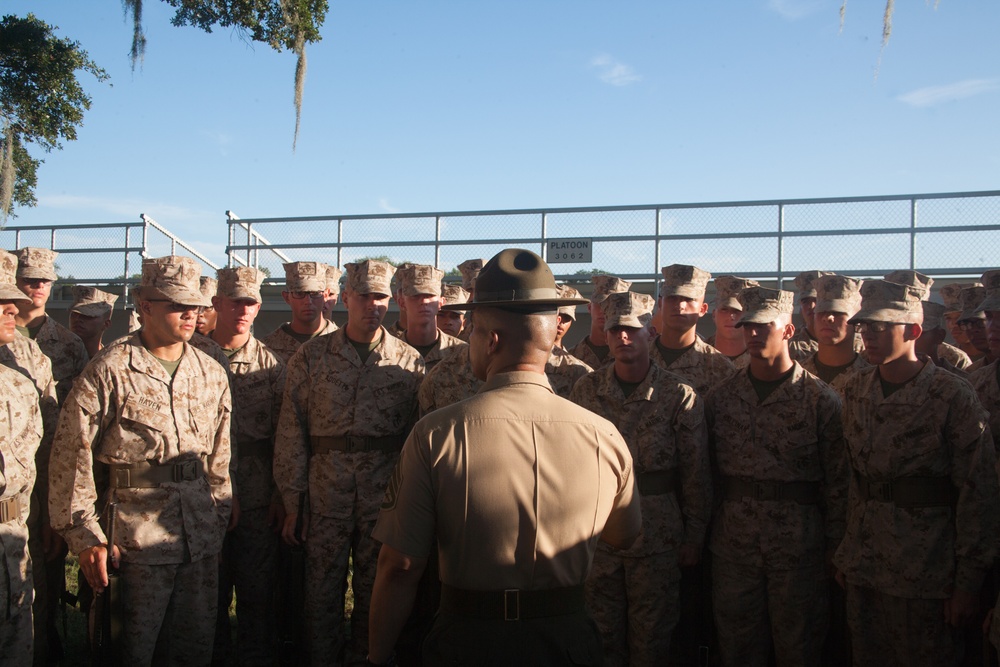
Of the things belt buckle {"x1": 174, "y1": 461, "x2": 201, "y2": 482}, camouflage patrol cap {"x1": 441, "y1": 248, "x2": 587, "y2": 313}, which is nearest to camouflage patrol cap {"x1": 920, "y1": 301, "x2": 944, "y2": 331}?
camouflage patrol cap {"x1": 441, "y1": 248, "x2": 587, "y2": 313}

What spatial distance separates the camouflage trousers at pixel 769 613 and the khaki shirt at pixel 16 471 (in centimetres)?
353

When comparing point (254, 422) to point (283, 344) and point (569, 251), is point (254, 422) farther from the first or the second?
point (569, 251)

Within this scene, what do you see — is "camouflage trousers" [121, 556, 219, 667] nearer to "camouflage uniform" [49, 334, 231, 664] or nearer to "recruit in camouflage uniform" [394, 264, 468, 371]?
"camouflage uniform" [49, 334, 231, 664]

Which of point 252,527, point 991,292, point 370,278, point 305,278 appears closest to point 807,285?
point 991,292

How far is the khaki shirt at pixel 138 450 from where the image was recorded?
392 cm

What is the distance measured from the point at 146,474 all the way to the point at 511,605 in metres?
2.55

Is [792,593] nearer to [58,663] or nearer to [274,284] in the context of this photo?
[58,663]

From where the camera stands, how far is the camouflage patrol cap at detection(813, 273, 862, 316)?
545 cm

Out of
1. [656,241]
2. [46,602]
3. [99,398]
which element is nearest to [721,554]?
[99,398]

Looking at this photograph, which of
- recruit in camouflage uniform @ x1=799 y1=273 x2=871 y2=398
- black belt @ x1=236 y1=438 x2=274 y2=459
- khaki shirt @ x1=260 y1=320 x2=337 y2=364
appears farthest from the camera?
khaki shirt @ x1=260 y1=320 x2=337 y2=364

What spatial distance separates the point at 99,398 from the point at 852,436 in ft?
12.4

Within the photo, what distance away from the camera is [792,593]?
14.2 ft

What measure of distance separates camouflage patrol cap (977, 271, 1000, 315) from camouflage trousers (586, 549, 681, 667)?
2.28 m

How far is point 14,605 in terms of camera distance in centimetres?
376
